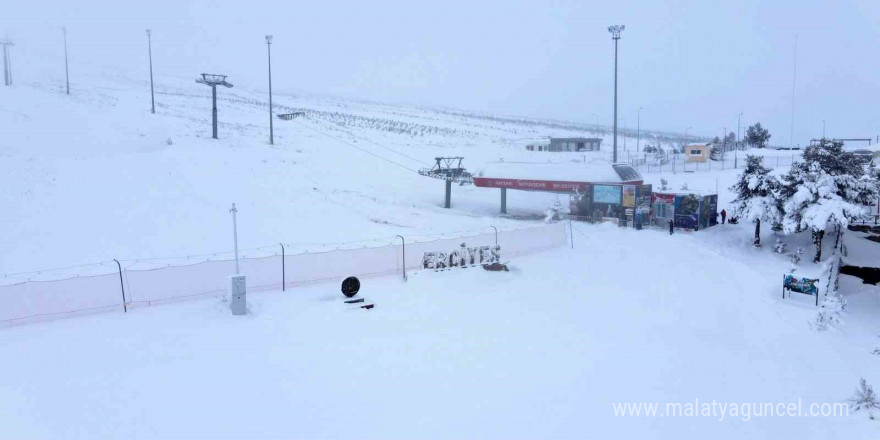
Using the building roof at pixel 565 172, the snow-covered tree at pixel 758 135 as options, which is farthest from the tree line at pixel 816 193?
the snow-covered tree at pixel 758 135

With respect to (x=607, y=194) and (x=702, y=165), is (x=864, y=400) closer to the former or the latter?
(x=607, y=194)

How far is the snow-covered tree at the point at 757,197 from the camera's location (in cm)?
2977

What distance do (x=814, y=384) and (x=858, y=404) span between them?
1426 mm

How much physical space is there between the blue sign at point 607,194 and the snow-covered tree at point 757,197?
6.24 metres

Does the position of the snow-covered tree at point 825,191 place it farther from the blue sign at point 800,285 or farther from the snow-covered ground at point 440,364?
the snow-covered ground at point 440,364

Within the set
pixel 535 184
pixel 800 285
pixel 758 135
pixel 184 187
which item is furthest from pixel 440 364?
pixel 758 135

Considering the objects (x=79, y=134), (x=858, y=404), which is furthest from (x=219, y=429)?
(x=79, y=134)

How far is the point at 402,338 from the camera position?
1622 centimetres

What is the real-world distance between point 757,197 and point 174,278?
27.2 metres

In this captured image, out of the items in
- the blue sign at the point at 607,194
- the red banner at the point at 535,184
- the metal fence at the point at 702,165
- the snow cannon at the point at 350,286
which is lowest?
the snow cannon at the point at 350,286

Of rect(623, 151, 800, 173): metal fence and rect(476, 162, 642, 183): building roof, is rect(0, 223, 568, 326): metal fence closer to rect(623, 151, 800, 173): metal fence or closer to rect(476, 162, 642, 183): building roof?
rect(476, 162, 642, 183): building roof

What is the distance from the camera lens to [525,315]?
18531 millimetres
